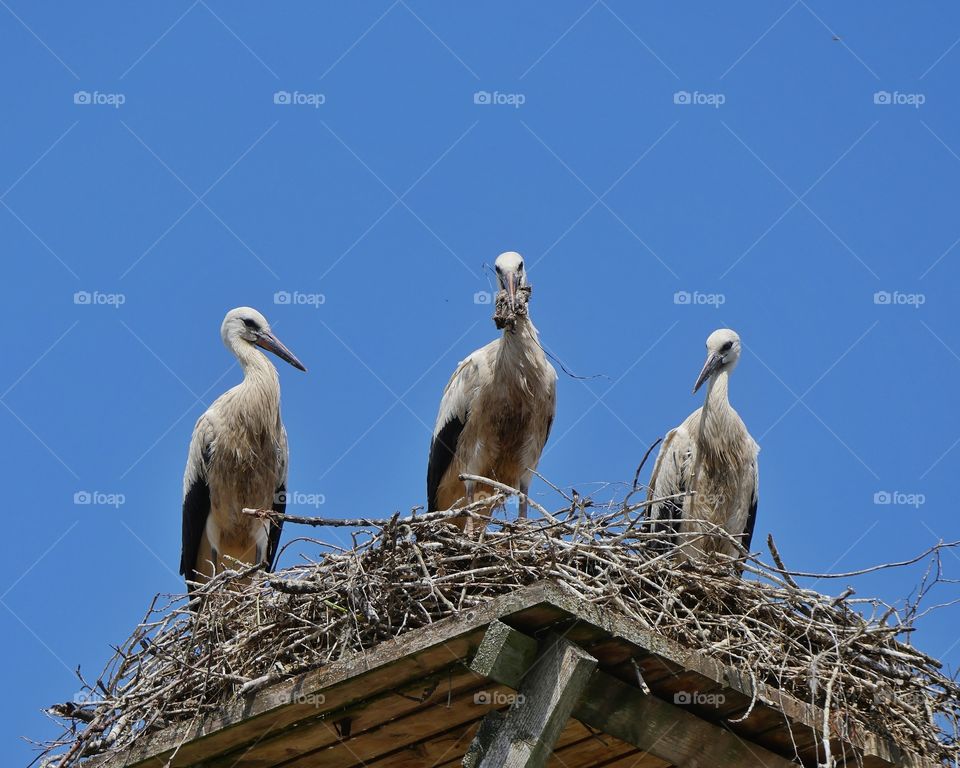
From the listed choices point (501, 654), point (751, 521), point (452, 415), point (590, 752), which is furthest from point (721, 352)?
point (501, 654)

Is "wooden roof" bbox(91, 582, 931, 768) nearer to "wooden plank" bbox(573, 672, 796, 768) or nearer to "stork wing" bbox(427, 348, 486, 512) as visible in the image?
"wooden plank" bbox(573, 672, 796, 768)

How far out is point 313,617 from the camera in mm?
3611

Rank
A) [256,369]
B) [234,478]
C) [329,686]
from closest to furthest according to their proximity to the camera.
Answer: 1. [329,686]
2. [234,478]
3. [256,369]

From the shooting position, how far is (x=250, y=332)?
21.9ft

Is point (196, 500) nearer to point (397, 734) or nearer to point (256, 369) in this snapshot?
point (256, 369)

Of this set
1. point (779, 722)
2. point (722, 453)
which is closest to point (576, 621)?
point (779, 722)

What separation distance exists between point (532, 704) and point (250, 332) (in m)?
3.84

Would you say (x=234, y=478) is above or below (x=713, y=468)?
below

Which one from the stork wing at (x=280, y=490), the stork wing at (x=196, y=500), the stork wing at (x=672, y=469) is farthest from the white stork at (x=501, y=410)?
the stork wing at (x=196, y=500)

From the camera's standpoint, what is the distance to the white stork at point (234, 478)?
244 inches

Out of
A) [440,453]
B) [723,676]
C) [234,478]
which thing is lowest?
[723,676]

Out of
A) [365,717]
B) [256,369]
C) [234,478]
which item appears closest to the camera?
[365,717]

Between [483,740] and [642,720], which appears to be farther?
[642,720]

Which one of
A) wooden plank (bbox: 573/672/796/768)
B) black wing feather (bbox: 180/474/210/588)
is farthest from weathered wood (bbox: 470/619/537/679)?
black wing feather (bbox: 180/474/210/588)
